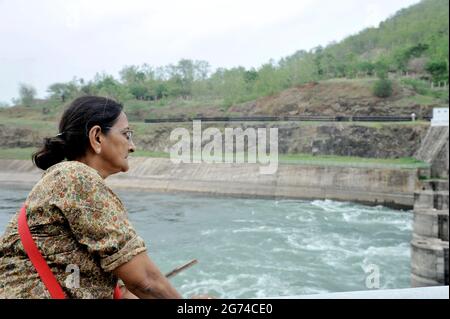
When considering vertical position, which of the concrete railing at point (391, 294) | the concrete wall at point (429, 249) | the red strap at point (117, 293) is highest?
the red strap at point (117, 293)

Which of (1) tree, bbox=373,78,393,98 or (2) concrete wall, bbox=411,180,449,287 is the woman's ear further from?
(1) tree, bbox=373,78,393,98

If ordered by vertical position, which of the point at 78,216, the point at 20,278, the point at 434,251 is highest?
the point at 78,216

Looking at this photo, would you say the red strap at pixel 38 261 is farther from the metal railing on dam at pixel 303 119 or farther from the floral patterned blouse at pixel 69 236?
the metal railing on dam at pixel 303 119

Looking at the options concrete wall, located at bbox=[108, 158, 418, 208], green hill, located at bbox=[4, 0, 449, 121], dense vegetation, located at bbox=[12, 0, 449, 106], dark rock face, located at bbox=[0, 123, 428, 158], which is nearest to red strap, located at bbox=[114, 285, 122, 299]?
concrete wall, located at bbox=[108, 158, 418, 208]

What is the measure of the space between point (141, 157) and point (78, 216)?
2234 centimetres

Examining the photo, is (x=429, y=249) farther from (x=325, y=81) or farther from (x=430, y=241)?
(x=325, y=81)

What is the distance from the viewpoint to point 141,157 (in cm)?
2284

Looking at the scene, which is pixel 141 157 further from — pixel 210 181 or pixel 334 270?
pixel 334 270

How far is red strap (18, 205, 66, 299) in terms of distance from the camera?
→ 2.91 feet

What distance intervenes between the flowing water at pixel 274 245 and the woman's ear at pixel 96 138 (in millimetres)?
4570

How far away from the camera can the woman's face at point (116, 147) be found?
3.51ft

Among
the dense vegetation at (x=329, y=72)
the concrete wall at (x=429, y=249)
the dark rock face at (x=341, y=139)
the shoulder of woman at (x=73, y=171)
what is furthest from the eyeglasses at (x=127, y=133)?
the dense vegetation at (x=329, y=72)
